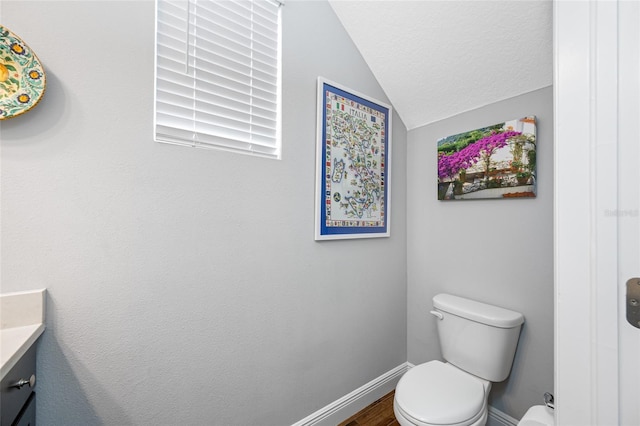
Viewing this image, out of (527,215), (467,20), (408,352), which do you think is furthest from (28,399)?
(467,20)

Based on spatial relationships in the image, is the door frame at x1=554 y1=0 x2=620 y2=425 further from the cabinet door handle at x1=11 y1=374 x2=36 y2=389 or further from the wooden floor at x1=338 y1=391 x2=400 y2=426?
the cabinet door handle at x1=11 y1=374 x2=36 y2=389

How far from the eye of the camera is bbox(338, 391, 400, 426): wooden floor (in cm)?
151

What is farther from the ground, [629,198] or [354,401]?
[629,198]

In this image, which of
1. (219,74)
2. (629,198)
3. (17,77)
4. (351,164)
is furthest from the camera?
(351,164)

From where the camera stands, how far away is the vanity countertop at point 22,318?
700 millimetres

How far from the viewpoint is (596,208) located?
2.24ft

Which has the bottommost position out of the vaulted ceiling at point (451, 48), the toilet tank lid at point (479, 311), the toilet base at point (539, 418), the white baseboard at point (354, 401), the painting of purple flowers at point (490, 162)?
the white baseboard at point (354, 401)

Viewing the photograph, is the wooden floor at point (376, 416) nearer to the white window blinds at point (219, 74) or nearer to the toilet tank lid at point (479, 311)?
the toilet tank lid at point (479, 311)

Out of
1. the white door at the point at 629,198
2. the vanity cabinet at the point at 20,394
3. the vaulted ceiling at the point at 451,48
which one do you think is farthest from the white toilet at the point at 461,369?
the vanity cabinet at the point at 20,394

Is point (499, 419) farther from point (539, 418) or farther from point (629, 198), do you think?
point (629, 198)

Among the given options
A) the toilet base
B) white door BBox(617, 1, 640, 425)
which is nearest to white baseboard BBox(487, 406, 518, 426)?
the toilet base

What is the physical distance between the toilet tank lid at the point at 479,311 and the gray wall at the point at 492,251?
6 centimetres

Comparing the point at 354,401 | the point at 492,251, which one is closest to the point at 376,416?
the point at 354,401

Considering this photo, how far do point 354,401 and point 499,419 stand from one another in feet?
2.58
